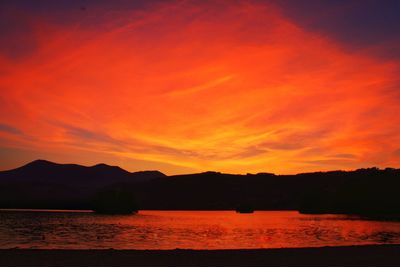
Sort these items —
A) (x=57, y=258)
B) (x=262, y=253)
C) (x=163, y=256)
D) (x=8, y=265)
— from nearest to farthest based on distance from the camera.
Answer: (x=8, y=265), (x=57, y=258), (x=163, y=256), (x=262, y=253)

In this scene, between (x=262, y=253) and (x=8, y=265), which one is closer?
(x=8, y=265)

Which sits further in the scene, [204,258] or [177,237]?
[177,237]

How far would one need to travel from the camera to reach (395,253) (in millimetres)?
43219

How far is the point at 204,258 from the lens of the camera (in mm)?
39031

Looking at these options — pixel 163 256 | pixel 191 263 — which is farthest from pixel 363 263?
pixel 163 256

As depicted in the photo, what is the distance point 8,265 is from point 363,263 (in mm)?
25943

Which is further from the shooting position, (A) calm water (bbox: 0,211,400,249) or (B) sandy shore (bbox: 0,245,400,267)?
(A) calm water (bbox: 0,211,400,249)

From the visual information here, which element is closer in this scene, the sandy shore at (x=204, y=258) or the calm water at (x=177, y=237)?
the sandy shore at (x=204, y=258)

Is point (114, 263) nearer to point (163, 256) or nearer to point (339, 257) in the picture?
point (163, 256)

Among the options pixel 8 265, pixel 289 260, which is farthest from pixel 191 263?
pixel 8 265

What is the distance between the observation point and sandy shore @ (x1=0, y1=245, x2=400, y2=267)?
34906mm

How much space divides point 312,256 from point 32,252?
24.2 meters

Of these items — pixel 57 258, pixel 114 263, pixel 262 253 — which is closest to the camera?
pixel 114 263

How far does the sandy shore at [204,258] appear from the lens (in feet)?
115
